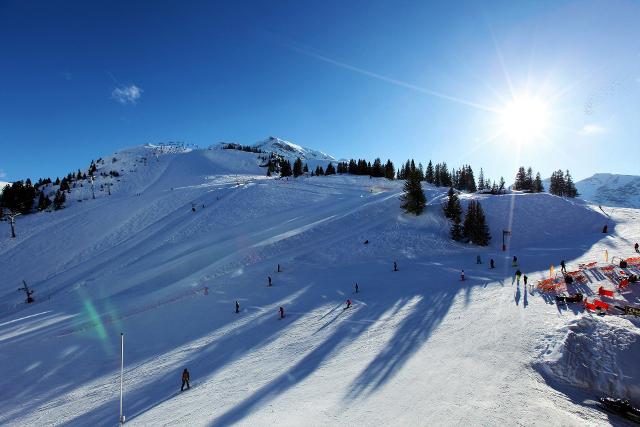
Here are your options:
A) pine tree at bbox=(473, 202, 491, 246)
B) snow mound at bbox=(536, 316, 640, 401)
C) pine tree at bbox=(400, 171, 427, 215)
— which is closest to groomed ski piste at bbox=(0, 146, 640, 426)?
snow mound at bbox=(536, 316, 640, 401)

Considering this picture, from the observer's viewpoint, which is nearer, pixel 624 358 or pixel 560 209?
pixel 624 358

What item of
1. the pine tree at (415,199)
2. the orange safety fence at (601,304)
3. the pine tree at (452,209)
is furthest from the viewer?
the pine tree at (415,199)

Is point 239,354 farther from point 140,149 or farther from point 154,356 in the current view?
point 140,149

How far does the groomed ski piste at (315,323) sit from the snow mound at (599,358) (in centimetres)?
7

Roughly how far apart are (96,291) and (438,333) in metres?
35.5

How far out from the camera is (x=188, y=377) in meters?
17.7

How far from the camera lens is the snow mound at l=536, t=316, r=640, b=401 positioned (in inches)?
550

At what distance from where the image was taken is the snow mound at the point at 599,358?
1397cm

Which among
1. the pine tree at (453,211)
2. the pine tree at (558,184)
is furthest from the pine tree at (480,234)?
the pine tree at (558,184)

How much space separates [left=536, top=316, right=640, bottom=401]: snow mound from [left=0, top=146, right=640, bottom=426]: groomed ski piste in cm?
7

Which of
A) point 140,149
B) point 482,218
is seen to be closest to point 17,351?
point 482,218

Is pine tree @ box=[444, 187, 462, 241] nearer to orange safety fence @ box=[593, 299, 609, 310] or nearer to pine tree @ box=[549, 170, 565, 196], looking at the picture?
orange safety fence @ box=[593, 299, 609, 310]

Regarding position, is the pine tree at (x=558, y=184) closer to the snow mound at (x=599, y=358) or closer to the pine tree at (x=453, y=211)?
the pine tree at (x=453, y=211)

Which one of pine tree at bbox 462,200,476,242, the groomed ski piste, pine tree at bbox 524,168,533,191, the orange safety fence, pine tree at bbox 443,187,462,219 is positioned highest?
pine tree at bbox 524,168,533,191
